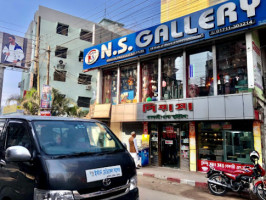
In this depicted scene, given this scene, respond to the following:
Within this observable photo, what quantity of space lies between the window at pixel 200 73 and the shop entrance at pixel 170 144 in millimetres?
2031

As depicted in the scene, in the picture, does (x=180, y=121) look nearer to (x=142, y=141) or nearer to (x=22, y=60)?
(x=142, y=141)

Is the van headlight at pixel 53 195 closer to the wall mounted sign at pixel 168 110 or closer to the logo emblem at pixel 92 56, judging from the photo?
the wall mounted sign at pixel 168 110

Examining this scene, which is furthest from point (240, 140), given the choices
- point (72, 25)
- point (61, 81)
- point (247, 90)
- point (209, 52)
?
point (72, 25)

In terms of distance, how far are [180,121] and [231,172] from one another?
486 centimetres

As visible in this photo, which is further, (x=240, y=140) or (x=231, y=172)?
(x=240, y=140)

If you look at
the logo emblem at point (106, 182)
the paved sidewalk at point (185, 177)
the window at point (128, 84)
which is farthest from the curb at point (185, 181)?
the logo emblem at point (106, 182)

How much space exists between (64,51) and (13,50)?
5695 millimetres

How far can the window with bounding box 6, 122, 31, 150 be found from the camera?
10.2 feet

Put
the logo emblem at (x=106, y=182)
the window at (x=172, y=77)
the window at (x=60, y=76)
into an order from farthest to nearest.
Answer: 1. the window at (x=60, y=76)
2. the window at (x=172, y=77)
3. the logo emblem at (x=106, y=182)

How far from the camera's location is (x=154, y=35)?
472 inches

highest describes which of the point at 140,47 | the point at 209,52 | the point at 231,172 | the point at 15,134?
the point at 140,47

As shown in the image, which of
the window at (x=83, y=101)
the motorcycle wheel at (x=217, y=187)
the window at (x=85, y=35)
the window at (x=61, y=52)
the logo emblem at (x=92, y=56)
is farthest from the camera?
the window at (x=85, y=35)

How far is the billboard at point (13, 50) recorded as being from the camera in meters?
23.3

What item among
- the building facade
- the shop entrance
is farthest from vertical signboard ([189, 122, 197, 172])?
the shop entrance
